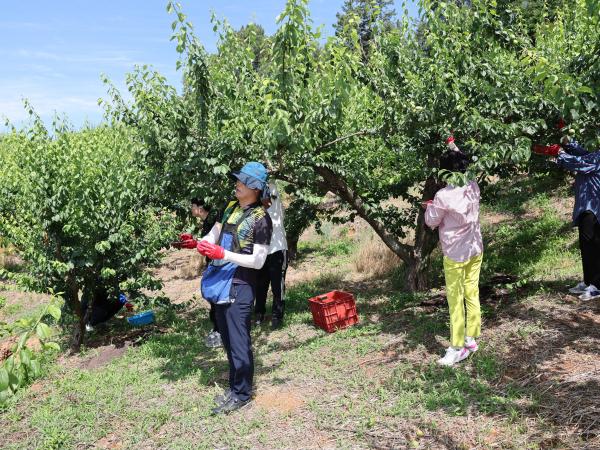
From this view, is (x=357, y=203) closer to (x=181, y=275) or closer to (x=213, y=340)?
(x=213, y=340)

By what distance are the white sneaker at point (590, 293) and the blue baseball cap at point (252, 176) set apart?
3399 mm

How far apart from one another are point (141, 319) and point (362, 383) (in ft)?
12.9

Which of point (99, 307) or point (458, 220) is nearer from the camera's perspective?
point (458, 220)

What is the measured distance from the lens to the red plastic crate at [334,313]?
541 centimetres

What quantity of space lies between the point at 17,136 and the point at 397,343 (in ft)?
14.8

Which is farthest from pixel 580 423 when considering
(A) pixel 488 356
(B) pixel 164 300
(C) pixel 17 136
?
(C) pixel 17 136

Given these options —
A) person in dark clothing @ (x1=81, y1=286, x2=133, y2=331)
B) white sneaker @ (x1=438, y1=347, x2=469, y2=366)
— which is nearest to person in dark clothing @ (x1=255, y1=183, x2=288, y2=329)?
person in dark clothing @ (x1=81, y1=286, x2=133, y2=331)

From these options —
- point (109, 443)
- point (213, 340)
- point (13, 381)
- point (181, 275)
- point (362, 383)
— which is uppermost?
point (13, 381)

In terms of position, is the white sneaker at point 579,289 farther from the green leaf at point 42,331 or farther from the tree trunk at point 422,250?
the green leaf at point 42,331

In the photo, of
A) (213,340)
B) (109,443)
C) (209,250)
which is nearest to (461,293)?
(209,250)

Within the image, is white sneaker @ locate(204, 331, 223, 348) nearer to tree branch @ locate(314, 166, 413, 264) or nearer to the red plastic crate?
the red plastic crate

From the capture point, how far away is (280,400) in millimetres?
4043

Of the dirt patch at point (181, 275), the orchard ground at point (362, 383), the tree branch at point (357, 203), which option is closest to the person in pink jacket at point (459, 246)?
the orchard ground at point (362, 383)

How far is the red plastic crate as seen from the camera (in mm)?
5406
